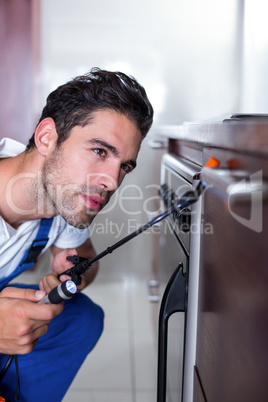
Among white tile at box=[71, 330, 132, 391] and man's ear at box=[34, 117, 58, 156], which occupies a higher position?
man's ear at box=[34, 117, 58, 156]

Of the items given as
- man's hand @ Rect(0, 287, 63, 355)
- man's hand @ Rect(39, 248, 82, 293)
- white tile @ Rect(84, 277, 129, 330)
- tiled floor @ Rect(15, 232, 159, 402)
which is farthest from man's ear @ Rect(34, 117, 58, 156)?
white tile @ Rect(84, 277, 129, 330)

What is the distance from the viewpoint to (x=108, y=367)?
1543 mm

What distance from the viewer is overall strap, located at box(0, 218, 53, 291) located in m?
1.11

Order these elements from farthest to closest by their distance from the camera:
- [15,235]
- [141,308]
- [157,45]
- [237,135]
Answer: [157,45] → [141,308] → [15,235] → [237,135]

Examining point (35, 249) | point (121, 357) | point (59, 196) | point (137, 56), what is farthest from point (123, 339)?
point (137, 56)

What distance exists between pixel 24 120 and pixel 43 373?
56.7 inches

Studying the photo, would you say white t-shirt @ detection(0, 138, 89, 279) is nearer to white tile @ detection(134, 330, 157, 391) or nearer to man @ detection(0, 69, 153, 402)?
man @ detection(0, 69, 153, 402)

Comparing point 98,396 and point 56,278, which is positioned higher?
point 56,278

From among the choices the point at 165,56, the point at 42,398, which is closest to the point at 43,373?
the point at 42,398

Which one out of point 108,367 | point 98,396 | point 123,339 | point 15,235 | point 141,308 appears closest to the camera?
point 15,235

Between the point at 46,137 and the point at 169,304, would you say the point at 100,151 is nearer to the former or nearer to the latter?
the point at 46,137

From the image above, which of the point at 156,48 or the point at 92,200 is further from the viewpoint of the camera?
the point at 156,48

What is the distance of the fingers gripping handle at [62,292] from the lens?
2.46ft

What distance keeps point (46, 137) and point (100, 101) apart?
149mm
